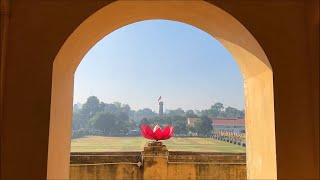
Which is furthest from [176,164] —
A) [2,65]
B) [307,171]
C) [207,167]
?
[2,65]

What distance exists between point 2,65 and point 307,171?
8.27ft

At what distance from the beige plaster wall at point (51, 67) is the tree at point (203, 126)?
1664 inches

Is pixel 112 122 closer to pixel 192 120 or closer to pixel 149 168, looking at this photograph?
pixel 192 120

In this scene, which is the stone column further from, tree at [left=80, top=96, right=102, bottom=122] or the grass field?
tree at [left=80, top=96, right=102, bottom=122]

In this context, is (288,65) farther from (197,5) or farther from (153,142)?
(153,142)

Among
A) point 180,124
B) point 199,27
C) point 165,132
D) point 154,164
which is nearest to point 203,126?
point 180,124

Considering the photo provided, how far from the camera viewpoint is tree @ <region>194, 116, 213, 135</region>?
43.9m

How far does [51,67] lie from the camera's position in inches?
89.2

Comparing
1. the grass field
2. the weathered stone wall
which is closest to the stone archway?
the weathered stone wall

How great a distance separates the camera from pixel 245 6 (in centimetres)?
240

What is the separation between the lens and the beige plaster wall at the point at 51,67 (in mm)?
2201

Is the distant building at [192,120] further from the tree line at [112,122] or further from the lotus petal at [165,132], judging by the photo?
the lotus petal at [165,132]

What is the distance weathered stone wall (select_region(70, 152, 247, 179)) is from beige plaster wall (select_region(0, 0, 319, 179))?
15.8ft

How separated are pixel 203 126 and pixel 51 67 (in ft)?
141
